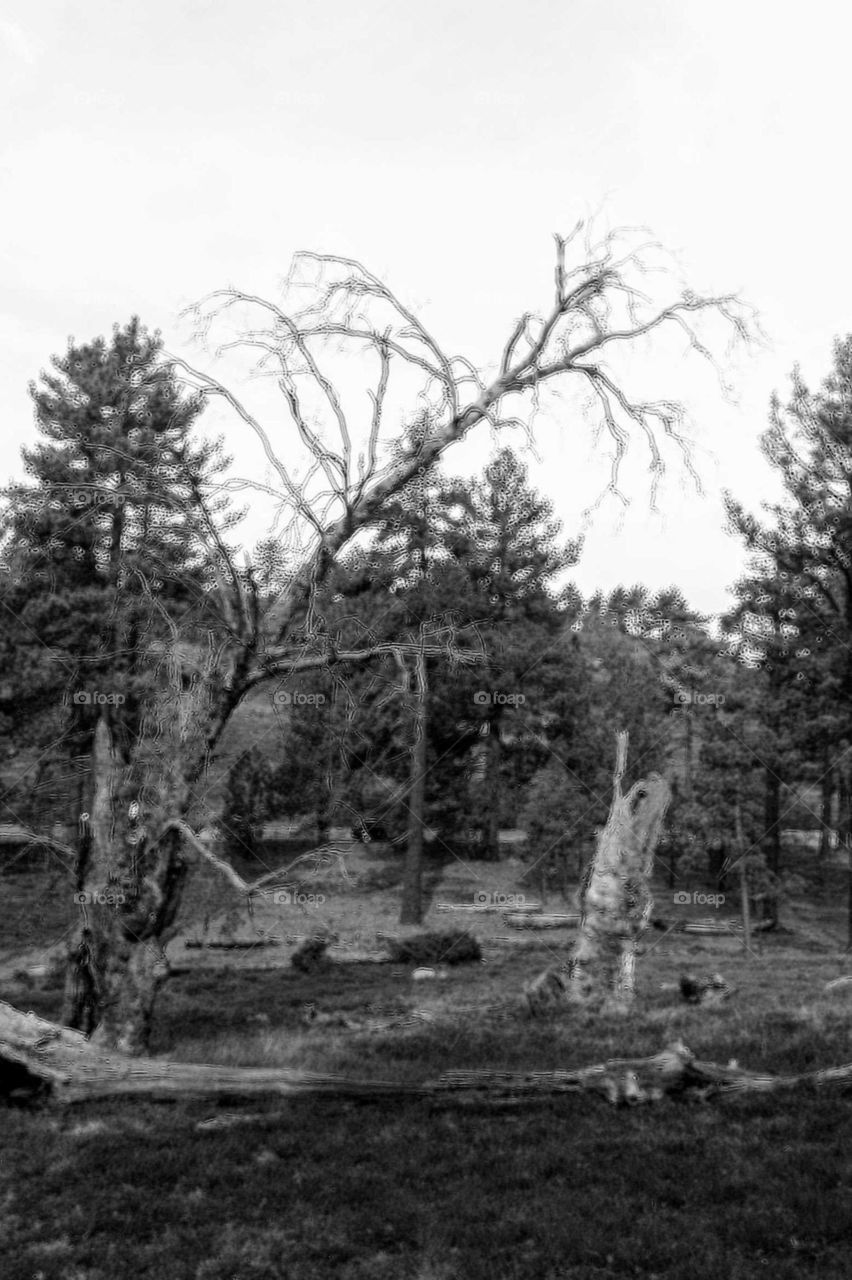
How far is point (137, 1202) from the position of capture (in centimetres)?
679

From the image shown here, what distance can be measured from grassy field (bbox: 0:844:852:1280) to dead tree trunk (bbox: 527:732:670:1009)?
2.25 metres

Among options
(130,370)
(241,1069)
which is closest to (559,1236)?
(241,1069)

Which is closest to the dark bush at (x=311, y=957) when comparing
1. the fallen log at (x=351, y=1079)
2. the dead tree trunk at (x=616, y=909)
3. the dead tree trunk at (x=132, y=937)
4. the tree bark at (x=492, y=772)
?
the dead tree trunk at (x=616, y=909)

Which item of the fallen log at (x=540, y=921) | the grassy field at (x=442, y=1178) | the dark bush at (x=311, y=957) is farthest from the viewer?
the fallen log at (x=540, y=921)

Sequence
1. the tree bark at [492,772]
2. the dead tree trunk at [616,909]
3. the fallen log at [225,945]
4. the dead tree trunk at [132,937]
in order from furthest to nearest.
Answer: the tree bark at [492,772] < the fallen log at [225,945] < the dead tree trunk at [616,909] < the dead tree trunk at [132,937]

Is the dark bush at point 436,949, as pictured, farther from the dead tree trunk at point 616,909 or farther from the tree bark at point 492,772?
the tree bark at point 492,772

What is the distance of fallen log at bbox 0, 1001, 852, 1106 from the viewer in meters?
8.25

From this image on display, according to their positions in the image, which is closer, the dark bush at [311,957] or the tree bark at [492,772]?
the dark bush at [311,957]

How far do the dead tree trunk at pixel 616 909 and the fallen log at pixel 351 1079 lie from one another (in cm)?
493

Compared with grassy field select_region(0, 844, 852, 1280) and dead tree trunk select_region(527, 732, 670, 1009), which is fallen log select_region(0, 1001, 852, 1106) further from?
dead tree trunk select_region(527, 732, 670, 1009)

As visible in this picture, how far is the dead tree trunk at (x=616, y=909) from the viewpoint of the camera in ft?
44.3

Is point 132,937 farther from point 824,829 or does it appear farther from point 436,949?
point 824,829

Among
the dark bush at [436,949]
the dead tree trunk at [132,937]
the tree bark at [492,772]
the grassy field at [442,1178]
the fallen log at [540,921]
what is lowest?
the fallen log at [540,921]

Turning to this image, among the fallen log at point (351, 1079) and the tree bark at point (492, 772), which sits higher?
the tree bark at point (492, 772)
